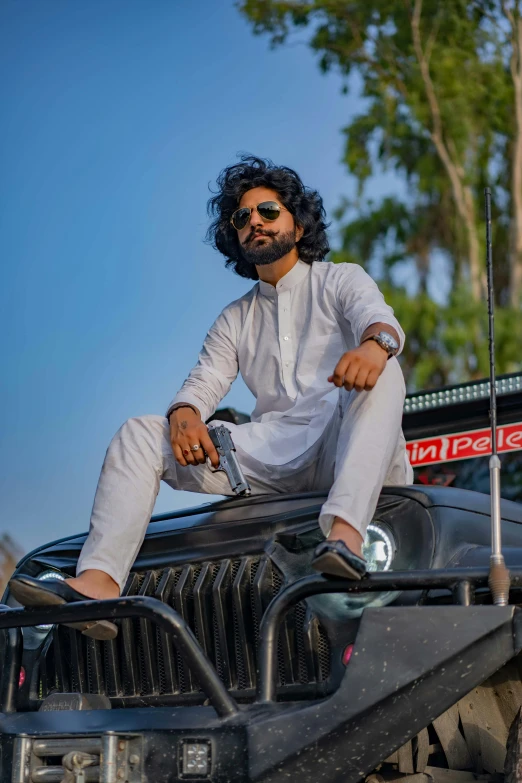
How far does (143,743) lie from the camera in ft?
10.2

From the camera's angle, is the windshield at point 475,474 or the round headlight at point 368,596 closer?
the round headlight at point 368,596

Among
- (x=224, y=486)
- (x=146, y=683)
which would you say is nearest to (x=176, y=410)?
(x=224, y=486)

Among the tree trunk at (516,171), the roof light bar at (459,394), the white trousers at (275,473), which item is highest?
the tree trunk at (516,171)

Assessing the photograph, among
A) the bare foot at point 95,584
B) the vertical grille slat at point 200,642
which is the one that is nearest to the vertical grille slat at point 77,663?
the vertical grille slat at point 200,642

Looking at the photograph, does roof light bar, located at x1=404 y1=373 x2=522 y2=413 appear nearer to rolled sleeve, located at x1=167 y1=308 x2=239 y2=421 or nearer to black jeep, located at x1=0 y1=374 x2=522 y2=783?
rolled sleeve, located at x1=167 y1=308 x2=239 y2=421

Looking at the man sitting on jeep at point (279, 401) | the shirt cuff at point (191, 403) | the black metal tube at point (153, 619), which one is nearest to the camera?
the black metal tube at point (153, 619)

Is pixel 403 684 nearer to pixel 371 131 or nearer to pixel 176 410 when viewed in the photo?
pixel 176 410

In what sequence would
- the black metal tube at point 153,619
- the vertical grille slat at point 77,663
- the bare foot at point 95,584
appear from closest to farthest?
the black metal tube at point 153,619 < the bare foot at point 95,584 < the vertical grille slat at point 77,663

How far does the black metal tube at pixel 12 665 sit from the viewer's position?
368 centimetres

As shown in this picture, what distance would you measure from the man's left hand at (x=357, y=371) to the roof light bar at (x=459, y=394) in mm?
1415

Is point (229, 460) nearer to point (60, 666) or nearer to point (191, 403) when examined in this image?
point (191, 403)

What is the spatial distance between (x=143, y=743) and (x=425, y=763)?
0.85 m

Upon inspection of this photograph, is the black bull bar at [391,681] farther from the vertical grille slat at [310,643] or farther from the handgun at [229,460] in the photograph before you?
the handgun at [229,460]

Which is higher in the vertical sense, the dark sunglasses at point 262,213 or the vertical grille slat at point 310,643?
the dark sunglasses at point 262,213
